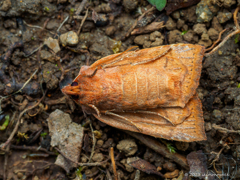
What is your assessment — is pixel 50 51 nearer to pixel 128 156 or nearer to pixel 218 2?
pixel 128 156

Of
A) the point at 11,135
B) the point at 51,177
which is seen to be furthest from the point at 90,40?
the point at 51,177

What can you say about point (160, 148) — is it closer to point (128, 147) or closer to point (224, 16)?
point (128, 147)

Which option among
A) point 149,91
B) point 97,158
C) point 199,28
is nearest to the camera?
point 149,91

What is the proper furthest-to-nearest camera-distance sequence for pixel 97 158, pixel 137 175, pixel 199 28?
pixel 199 28 < pixel 97 158 < pixel 137 175

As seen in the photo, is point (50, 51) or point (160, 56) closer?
point (160, 56)

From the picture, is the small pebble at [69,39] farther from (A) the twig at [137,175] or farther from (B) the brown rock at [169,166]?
(B) the brown rock at [169,166]

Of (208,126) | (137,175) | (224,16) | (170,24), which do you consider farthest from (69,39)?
(208,126)
